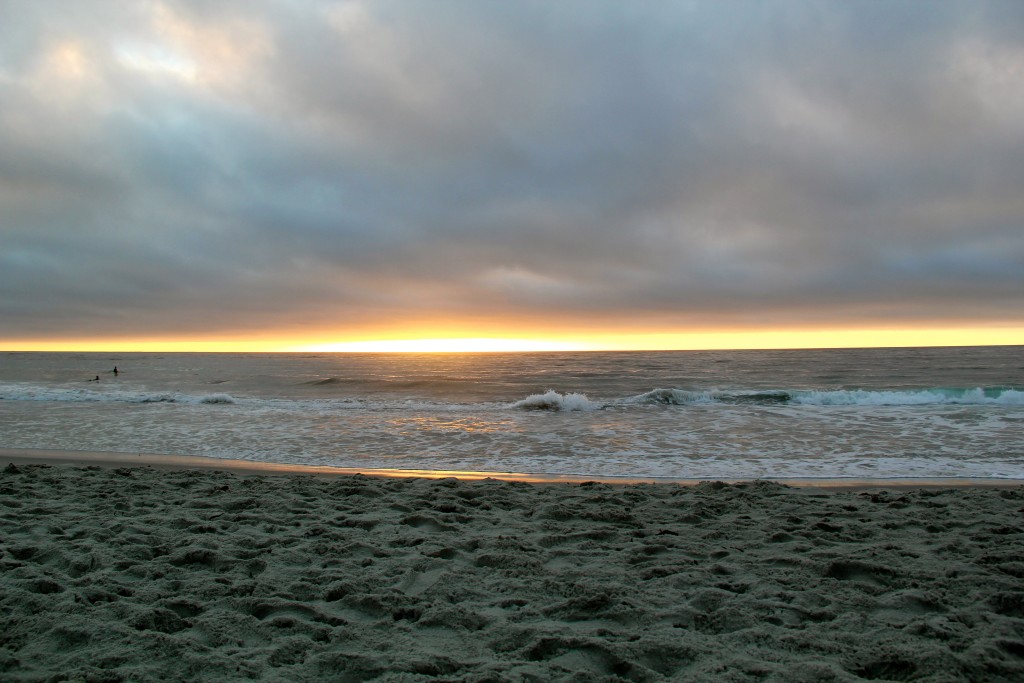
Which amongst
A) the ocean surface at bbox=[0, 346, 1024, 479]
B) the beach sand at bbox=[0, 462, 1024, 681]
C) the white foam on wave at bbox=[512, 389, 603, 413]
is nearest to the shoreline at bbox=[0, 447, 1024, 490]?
the ocean surface at bbox=[0, 346, 1024, 479]

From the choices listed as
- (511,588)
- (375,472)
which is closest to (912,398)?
(375,472)

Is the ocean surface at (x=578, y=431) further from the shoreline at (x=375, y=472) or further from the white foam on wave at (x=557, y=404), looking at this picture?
the shoreline at (x=375, y=472)

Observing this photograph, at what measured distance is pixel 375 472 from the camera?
9609mm

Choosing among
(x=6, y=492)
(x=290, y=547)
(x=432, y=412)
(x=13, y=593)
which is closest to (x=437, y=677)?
(x=290, y=547)

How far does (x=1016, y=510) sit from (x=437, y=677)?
6.46m

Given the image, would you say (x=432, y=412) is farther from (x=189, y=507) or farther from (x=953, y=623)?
(x=953, y=623)

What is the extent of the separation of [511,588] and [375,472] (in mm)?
5871

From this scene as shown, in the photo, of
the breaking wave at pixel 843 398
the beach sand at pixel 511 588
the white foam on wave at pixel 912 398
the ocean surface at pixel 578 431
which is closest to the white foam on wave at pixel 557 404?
the ocean surface at pixel 578 431

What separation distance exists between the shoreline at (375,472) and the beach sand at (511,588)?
1770mm

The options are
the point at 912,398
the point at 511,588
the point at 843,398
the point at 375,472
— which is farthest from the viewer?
the point at 843,398

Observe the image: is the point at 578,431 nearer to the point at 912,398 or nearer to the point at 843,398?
the point at 843,398

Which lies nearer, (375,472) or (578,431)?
(375,472)

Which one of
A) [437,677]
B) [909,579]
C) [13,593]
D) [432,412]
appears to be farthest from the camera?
[432,412]

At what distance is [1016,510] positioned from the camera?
6.15 m
